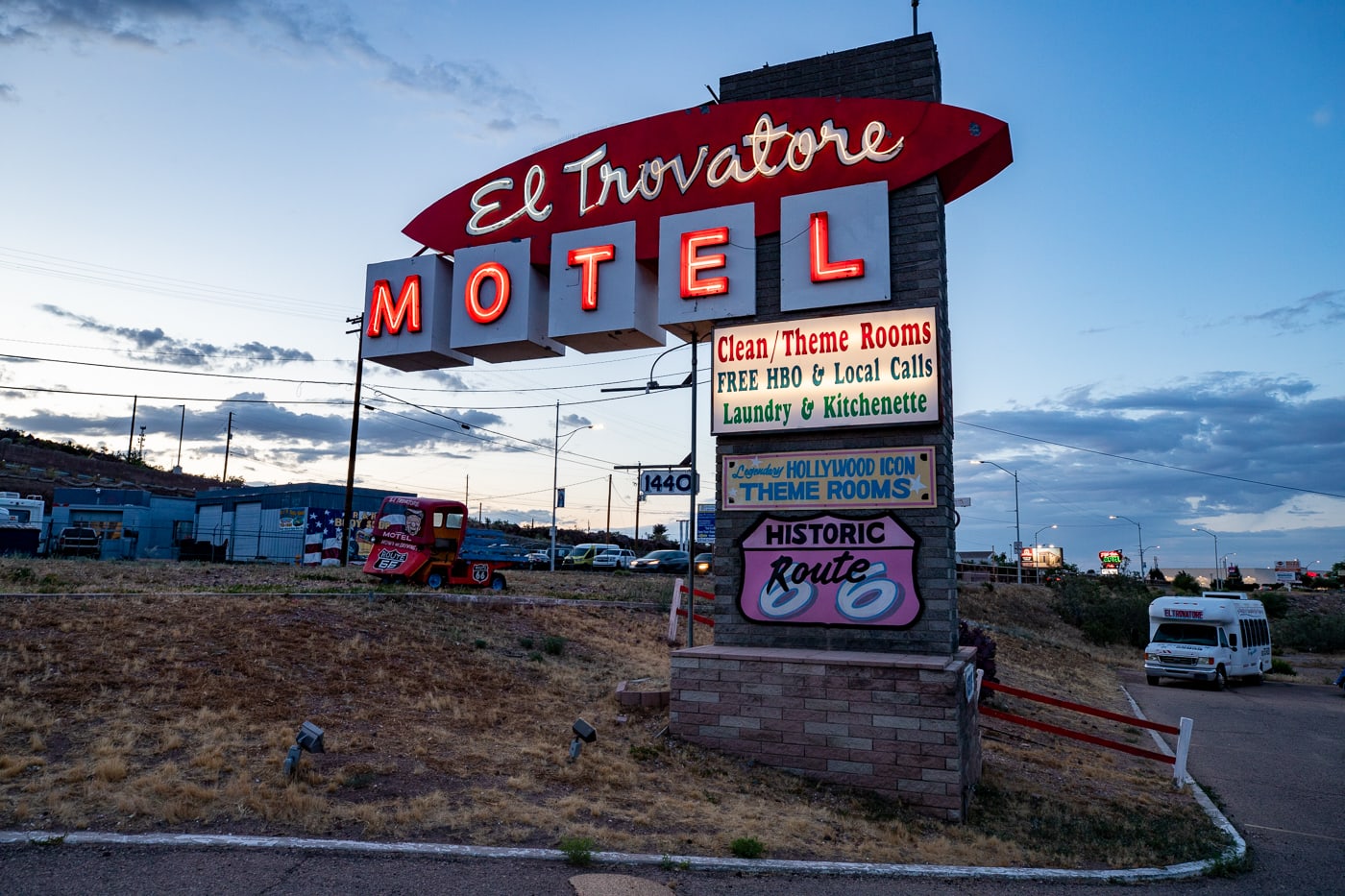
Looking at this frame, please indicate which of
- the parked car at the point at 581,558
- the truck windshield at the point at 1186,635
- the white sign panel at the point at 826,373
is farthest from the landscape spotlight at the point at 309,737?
the parked car at the point at 581,558

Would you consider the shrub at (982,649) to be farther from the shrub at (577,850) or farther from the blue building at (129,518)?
the blue building at (129,518)

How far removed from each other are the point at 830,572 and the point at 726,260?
453cm

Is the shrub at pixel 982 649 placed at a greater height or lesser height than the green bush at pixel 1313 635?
greater

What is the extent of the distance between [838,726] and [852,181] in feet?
23.3

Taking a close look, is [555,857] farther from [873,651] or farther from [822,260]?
[822,260]

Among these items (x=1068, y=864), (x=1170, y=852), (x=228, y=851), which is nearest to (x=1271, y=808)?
(x=1170, y=852)

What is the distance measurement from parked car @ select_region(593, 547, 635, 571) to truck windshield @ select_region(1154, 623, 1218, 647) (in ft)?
106

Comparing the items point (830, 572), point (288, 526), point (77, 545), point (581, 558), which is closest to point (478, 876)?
point (830, 572)

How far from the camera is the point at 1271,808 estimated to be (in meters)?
11.6

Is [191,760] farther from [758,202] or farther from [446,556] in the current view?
[446,556]

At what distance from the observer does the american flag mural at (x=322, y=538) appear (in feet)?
159

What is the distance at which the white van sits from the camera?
27.4 metres

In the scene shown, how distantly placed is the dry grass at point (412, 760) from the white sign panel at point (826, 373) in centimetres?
440

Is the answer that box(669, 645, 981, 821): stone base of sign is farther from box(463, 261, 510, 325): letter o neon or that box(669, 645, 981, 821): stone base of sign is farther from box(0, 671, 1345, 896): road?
box(463, 261, 510, 325): letter o neon
